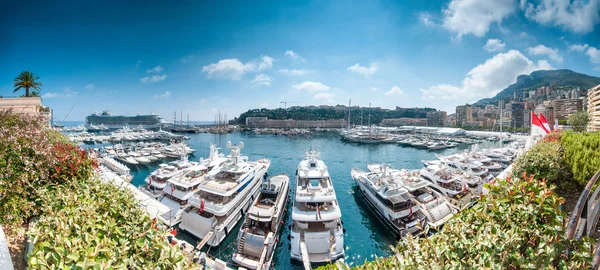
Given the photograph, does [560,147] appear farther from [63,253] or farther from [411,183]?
[63,253]

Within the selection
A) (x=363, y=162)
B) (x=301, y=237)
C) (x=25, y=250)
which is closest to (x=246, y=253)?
(x=301, y=237)

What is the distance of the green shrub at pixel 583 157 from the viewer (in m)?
6.82

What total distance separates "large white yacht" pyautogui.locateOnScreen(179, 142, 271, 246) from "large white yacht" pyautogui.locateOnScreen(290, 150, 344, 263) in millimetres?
4042

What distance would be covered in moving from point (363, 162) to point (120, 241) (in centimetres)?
3983

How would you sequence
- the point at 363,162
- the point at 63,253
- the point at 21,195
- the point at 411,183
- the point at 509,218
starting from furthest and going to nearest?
the point at 363,162
the point at 411,183
the point at 21,195
the point at 509,218
the point at 63,253

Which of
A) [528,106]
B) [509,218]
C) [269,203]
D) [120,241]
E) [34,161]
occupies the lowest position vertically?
[269,203]

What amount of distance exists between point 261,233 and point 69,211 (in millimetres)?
9890

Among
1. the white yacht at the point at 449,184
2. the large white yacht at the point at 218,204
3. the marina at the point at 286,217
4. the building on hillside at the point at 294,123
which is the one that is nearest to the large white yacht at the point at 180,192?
the marina at the point at 286,217

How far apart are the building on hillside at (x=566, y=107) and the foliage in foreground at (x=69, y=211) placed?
10683 cm

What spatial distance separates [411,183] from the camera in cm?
1744

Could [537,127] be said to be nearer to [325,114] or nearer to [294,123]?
[294,123]

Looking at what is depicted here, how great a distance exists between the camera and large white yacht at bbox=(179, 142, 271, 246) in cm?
1355

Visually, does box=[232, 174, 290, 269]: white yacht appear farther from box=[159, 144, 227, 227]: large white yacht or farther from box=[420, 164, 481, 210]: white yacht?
box=[420, 164, 481, 210]: white yacht

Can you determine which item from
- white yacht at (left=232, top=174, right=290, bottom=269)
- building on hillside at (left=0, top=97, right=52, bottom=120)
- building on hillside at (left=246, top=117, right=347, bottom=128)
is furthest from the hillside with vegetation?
building on hillside at (left=0, top=97, right=52, bottom=120)
